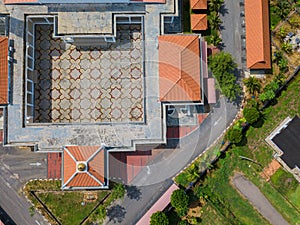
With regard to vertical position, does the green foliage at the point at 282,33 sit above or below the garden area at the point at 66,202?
above

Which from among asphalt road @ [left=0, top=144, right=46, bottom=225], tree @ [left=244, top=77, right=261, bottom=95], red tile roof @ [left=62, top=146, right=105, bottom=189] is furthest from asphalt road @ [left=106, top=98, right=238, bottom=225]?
asphalt road @ [left=0, top=144, right=46, bottom=225]

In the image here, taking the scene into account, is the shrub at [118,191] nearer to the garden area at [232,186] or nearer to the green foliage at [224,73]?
the garden area at [232,186]

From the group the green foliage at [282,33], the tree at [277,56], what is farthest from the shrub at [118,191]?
the green foliage at [282,33]

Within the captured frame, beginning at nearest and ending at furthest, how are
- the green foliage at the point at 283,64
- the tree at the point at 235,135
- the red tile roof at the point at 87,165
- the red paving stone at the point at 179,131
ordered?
the red tile roof at the point at 87,165, the tree at the point at 235,135, the red paving stone at the point at 179,131, the green foliage at the point at 283,64

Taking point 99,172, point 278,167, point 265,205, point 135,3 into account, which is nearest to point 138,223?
point 99,172

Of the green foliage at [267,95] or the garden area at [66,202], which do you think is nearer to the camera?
the garden area at [66,202]

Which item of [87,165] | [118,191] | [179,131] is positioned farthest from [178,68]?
[118,191]
